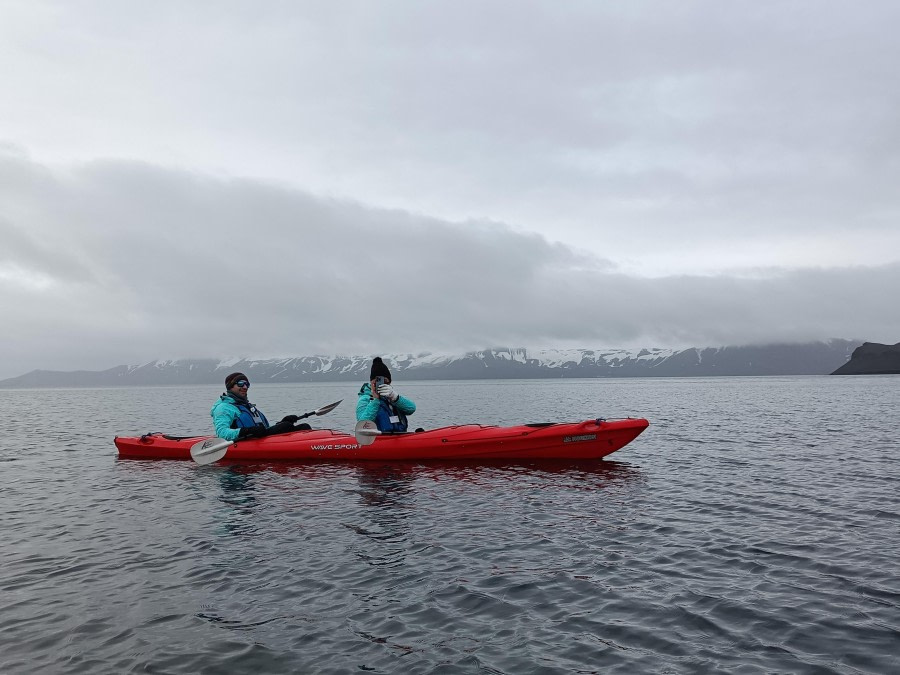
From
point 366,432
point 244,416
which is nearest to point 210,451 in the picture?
point 244,416

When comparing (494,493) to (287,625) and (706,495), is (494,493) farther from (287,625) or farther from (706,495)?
(287,625)

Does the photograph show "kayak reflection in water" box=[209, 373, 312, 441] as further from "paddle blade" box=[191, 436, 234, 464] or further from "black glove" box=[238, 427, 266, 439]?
"paddle blade" box=[191, 436, 234, 464]

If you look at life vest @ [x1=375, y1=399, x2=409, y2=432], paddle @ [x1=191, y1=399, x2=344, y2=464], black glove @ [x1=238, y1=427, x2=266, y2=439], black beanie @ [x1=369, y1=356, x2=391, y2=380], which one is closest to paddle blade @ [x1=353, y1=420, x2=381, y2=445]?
life vest @ [x1=375, y1=399, x2=409, y2=432]

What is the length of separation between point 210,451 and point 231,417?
1165 millimetres

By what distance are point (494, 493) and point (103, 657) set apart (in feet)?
29.1

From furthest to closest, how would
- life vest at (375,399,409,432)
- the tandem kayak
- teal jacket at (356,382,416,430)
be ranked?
life vest at (375,399,409,432), teal jacket at (356,382,416,430), the tandem kayak

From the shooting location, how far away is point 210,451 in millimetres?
17031

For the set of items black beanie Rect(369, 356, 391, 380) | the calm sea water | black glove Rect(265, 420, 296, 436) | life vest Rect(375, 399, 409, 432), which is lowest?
the calm sea water

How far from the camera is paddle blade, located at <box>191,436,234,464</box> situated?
55.8 ft

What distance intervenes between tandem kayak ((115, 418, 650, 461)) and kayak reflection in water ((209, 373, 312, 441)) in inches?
16.8

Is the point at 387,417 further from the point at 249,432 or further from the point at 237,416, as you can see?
the point at 237,416

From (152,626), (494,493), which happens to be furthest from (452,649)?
(494,493)

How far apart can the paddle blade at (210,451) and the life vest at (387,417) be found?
4.50m

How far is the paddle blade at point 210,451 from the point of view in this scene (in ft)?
55.8
